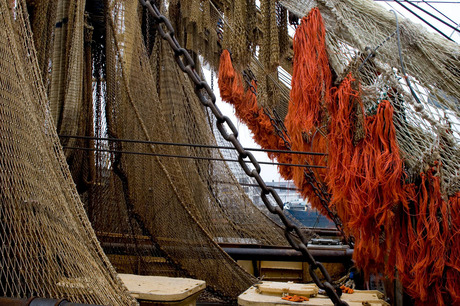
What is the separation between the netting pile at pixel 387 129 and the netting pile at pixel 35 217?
1254mm

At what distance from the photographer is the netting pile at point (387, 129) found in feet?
6.23

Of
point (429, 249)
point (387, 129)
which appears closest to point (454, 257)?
point (429, 249)

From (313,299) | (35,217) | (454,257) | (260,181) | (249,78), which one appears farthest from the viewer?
(249,78)

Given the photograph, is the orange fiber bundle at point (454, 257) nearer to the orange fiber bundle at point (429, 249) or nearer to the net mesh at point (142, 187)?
the orange fiber bundle at point (429, 249)

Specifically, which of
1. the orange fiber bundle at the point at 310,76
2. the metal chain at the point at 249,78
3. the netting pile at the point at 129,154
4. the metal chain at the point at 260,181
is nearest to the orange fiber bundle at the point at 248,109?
the metal chain at the point at 249,78

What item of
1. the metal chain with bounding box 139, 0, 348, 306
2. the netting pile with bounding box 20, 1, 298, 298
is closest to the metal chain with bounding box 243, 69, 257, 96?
the netting pile with bounding box 20, 1, 298, 298

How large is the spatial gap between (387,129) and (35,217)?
5.48 ft

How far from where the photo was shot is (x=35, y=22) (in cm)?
291

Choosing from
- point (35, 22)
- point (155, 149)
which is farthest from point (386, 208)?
point (35, 22)

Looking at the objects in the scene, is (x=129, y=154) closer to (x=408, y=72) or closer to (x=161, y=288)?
(x=161, y=288)

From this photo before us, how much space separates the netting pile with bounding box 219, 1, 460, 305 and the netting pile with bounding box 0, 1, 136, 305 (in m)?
1.25

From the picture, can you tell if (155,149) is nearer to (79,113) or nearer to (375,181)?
(79,113)

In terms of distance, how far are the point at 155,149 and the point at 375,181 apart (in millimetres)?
1981

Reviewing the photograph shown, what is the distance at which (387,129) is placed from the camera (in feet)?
6.66
